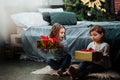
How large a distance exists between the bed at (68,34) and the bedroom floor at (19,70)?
16 centimetres

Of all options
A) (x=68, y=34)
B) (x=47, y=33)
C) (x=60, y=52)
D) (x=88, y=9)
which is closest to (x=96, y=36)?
(x=60, y=52)

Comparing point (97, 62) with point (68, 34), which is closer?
point (97, 62)

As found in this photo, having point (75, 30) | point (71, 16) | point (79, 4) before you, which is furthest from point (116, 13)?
point (75, 30)

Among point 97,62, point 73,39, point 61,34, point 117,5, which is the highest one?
point 117,5

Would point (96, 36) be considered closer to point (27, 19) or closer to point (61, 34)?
point (61, 34)

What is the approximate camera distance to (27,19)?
326 centimetres

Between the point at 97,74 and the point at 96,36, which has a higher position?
the point at 96,36

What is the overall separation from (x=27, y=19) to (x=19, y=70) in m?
0.82

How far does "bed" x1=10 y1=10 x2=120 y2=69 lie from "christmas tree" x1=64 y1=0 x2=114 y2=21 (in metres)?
1.06

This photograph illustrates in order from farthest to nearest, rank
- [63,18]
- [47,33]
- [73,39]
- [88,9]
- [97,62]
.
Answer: [88,9] → [63,18] → [47,33] → [73,39] → [97,62]

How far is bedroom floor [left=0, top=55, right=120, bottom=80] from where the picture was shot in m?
2.37

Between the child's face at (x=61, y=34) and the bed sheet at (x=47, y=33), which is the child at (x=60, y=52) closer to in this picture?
the child's face at (x=61, y=34)

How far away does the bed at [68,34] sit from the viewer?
8.23 feet

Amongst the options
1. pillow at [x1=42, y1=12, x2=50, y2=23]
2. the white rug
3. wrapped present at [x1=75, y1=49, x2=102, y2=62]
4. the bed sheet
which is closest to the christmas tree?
pillow at [x1=42, y1=12, x2=50, y2=23]
